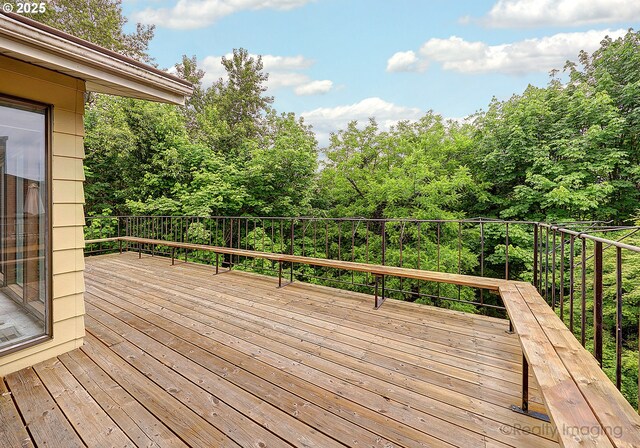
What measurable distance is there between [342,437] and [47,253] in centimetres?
236

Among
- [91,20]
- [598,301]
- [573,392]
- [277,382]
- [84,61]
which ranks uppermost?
[91,20]

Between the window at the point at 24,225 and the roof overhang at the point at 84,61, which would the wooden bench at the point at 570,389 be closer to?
the roof overhang at the point at 84,61

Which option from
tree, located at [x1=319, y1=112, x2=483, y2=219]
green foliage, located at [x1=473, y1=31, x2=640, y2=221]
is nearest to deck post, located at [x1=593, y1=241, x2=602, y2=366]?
tree, located at [x1=319, y1=112, x2=483, y2=219]

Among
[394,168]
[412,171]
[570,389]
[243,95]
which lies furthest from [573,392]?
[243,95]

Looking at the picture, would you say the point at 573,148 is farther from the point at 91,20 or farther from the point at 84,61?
the point at 91,20

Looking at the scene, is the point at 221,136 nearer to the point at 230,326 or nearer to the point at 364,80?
the point at 364,80

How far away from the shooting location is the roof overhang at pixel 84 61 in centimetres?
158

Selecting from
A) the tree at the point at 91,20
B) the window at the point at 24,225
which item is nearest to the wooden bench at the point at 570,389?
the window at the point at 24,225

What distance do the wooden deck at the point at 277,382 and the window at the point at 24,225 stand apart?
332mm

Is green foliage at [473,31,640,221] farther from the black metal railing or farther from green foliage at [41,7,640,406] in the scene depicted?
the black metal railing

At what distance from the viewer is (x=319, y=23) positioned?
857 centimetres

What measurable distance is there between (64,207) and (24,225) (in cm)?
25

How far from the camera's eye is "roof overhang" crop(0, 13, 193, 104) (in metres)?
1.58

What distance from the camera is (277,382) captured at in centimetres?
180
